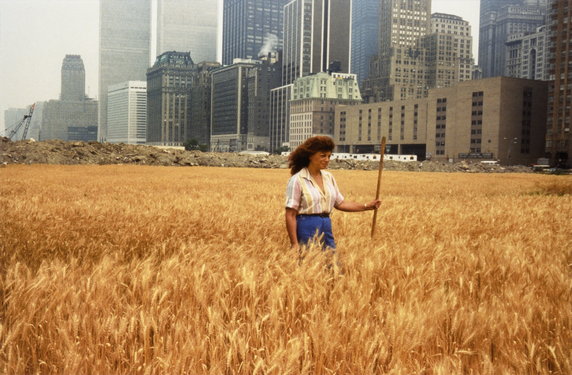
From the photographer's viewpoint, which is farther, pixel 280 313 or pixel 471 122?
pixel 471 122

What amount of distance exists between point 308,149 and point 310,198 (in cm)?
58

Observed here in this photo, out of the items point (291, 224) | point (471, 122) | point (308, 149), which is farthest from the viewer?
point (471, 122)

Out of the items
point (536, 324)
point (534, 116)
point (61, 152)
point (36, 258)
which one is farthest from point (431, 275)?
point (534, 116)

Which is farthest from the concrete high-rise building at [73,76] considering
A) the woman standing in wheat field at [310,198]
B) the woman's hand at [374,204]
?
the woman's hand at [374,204]

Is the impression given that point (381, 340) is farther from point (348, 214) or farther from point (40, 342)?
point (348, 214)

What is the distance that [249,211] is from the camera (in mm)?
12523

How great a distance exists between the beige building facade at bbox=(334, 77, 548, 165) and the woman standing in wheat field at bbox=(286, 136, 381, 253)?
420ft

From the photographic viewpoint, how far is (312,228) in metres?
6.87

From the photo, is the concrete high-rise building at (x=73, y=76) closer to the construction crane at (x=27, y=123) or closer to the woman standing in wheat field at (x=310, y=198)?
the construction crane at (x=27, y=123)

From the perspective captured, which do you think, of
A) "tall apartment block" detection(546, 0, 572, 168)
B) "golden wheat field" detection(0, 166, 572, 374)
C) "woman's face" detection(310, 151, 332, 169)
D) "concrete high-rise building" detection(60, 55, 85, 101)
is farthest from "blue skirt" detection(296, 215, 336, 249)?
"tall apartment block" detection(546, 0, 572, 168)

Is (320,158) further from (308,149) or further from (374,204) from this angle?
(374,204)

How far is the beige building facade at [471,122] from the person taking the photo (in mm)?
137000

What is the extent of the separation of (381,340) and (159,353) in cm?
125

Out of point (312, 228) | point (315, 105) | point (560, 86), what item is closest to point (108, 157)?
point (312, 228)
